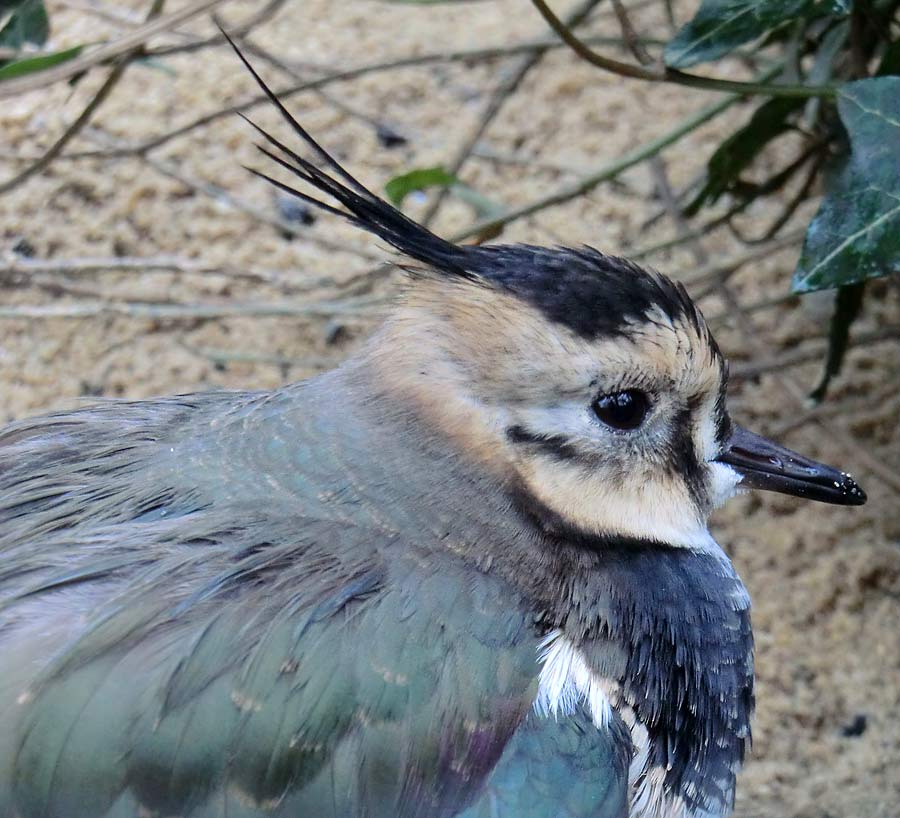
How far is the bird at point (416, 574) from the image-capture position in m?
1.61

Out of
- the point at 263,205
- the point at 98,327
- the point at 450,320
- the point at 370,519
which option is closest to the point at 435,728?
the point at 370,519

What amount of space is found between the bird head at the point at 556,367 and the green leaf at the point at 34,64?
780mm

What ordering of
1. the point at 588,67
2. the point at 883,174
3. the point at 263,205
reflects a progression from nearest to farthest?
1. the point at 883,174
2. the point at 263,205
3. the point at 588,67

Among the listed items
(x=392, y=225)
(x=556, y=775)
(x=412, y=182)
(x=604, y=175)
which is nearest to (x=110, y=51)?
(x=412, y=182)

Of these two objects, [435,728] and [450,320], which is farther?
[450,320]

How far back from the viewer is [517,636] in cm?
174

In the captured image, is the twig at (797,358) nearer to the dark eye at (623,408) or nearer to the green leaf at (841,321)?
the green leaf at (841,321)

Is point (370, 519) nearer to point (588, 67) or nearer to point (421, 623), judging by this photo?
point (421, 623)

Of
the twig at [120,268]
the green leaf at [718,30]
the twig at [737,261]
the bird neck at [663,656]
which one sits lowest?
the twig at [120,268]

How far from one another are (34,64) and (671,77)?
1.20 m

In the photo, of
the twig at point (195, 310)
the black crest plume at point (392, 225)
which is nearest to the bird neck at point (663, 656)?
the black crest plume at point (392, 225)

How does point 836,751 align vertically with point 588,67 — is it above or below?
below

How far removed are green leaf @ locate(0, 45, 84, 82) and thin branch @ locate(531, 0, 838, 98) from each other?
2.99 feet

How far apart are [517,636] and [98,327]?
1.87 metres
